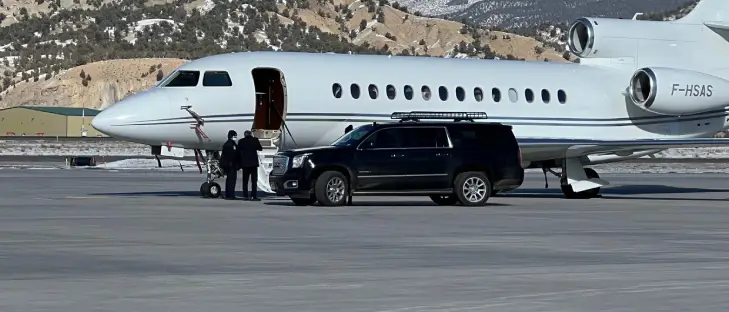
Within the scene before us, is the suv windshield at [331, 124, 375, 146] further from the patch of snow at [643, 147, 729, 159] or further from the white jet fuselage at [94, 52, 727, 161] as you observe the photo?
the patch of snow at [643, 147, 729, 159]

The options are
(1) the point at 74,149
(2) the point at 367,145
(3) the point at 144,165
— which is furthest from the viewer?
(1) the point at 74,149

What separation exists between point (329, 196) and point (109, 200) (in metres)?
4.40

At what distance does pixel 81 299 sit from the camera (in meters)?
12.0

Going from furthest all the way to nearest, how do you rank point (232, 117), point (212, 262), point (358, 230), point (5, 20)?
point (5, 20) → point (232, 117) → point (358, 230) → point (212, 262)

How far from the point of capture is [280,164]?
27328 millimetres

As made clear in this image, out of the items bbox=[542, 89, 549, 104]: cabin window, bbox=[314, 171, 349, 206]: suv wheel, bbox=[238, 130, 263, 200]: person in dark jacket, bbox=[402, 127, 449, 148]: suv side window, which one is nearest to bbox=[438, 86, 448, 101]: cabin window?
bbox=[542, 89, 549, 104]: cabin window

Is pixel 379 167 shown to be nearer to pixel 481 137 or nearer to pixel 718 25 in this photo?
pixel 481 137

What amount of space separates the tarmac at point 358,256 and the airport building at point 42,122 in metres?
59.4

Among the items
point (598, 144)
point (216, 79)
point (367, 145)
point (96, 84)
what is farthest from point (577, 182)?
point (96, 84)

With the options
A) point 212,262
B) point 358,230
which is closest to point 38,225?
point 358,230

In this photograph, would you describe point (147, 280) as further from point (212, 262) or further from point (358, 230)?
point (358, 230)

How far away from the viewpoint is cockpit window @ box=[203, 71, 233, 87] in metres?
30.4

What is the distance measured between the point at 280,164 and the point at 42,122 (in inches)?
2493

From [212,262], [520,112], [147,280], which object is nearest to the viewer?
[147,280]
